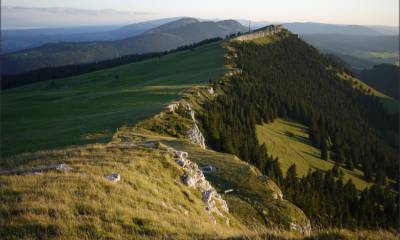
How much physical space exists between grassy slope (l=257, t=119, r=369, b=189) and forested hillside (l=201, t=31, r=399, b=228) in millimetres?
2444

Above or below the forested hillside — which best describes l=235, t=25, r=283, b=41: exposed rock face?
above

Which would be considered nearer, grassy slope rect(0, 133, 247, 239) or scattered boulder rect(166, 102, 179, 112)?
grassy slope rect(0, 133, 247, 239)

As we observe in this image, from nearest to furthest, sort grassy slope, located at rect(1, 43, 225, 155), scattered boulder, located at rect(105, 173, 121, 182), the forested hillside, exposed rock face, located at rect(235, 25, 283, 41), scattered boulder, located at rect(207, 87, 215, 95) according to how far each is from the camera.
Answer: scattered boulder, located at rect(105, 173, 121, 182) → grassy slope, located at rect(1, 43, 225, 155) → the forested hillside → scattered boulder, located at rect(207, 87, 215, 95) → exposed rock face, located at rect(235, 25, 283, 41)

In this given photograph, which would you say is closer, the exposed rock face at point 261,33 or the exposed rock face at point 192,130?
the exposed rock face at point 192,130

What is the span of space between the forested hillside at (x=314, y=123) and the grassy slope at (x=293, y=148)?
2.44m

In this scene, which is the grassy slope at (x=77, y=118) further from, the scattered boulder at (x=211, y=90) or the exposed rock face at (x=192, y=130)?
the scattered boulder at (x=211, y=90)

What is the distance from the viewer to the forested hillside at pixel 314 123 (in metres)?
54.2

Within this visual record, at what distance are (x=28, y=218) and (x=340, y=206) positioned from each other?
185 feet

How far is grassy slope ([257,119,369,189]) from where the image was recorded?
2827 inches

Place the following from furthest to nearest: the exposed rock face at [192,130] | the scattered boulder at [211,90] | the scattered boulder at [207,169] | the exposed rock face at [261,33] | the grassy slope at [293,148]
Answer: the exposed rock face at [261,33], the grassy slope at [293,148], the scattered boulder at [211,90], the exposed rock face at [192,130], the scattered boulder at [207,169]

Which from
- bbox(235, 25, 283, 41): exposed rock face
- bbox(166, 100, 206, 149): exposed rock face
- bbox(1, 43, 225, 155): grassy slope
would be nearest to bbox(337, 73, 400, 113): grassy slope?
bbox(235, 25, 283, 41): exposed rock face

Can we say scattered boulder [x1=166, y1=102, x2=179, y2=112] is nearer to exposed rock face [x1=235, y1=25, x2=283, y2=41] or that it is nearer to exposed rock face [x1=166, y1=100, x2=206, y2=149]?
exposed rock face [x1=166, y1=100, x2=206, y2=149]

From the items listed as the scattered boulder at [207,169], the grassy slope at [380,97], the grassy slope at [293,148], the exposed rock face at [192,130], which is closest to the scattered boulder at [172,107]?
the exposed rock face at [192,130]

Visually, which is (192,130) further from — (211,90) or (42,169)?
(211,90)
